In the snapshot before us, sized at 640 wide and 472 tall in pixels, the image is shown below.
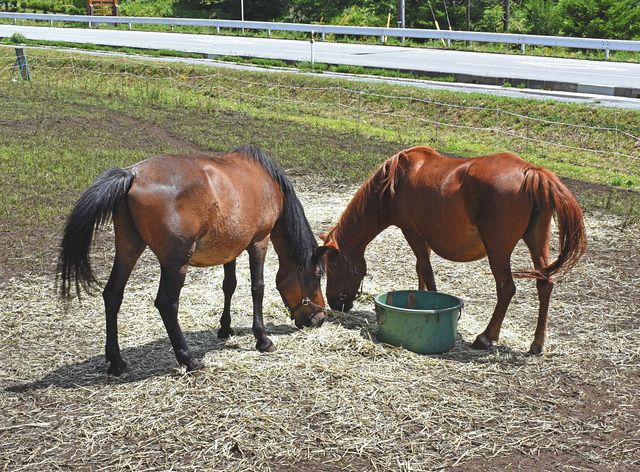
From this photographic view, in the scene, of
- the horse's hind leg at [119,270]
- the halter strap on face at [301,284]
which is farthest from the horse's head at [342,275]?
the horse's hind leg at [119,270]

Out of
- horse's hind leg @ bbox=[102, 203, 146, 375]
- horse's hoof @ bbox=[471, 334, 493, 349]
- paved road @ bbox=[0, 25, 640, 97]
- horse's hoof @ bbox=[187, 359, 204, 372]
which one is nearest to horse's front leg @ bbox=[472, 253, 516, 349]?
horse's hoof @ bbox=[471, 334, 493, 349]

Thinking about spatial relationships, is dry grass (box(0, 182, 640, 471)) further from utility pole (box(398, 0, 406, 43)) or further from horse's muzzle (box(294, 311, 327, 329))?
utility pole (box(398, 0, 406, 43))

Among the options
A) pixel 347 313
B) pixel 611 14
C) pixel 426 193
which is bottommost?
pixel 347 313

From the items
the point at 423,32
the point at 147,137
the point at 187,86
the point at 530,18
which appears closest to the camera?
the point at 147,137

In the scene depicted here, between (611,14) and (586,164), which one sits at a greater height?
(611,14)

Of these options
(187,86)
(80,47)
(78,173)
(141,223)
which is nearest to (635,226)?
(141,223)

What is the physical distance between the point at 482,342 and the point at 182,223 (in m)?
2.75

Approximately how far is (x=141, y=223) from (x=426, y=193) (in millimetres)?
2649

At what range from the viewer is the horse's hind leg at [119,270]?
630 centimetres

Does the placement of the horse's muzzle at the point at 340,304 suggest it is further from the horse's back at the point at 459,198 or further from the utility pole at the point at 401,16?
the utility pole at the point at 401,16

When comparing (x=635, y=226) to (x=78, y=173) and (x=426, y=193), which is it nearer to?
(x=426, y=193)

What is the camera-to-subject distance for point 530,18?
3409 centimetres

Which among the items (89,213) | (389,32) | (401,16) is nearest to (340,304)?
(89,213)

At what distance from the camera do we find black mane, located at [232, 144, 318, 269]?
7191 millimetres
